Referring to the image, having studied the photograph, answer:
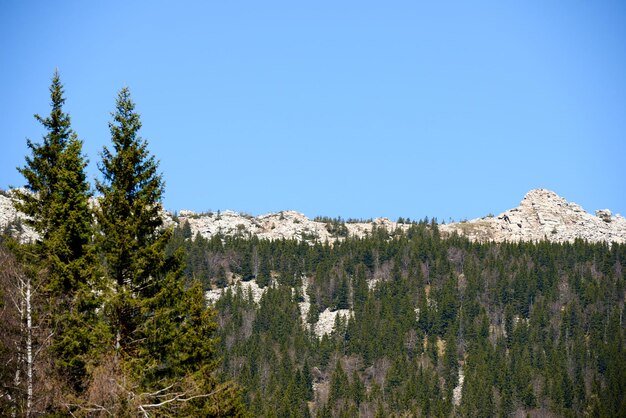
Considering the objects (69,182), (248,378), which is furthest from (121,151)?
(248,378)

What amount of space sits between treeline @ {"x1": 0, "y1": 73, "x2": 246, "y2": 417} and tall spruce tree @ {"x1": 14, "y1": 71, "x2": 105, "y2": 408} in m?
0.05

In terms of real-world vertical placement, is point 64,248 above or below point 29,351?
above

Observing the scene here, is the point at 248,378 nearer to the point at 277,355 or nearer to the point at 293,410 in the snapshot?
the point at 293,410

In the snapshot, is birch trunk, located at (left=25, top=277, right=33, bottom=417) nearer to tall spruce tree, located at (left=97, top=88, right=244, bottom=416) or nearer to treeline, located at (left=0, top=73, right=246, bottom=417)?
treeline, located at (left=0, top=73, right=246, bottom=417)

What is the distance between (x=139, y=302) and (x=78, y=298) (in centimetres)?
214

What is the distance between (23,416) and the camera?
31766mm

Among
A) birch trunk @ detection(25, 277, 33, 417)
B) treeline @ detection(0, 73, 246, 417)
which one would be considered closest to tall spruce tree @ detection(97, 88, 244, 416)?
treeline @ detection(0, 73, 246, 417)

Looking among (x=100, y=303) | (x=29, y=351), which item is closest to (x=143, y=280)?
(x=100, y=303)

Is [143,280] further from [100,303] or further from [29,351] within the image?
[29,351]

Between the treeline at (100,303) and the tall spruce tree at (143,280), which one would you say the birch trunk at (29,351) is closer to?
the treeline at (100,303)

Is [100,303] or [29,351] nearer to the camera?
[29,351]

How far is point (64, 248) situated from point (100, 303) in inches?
112

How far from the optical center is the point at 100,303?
37.0 meters

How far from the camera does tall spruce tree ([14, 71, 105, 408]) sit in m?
35.8
